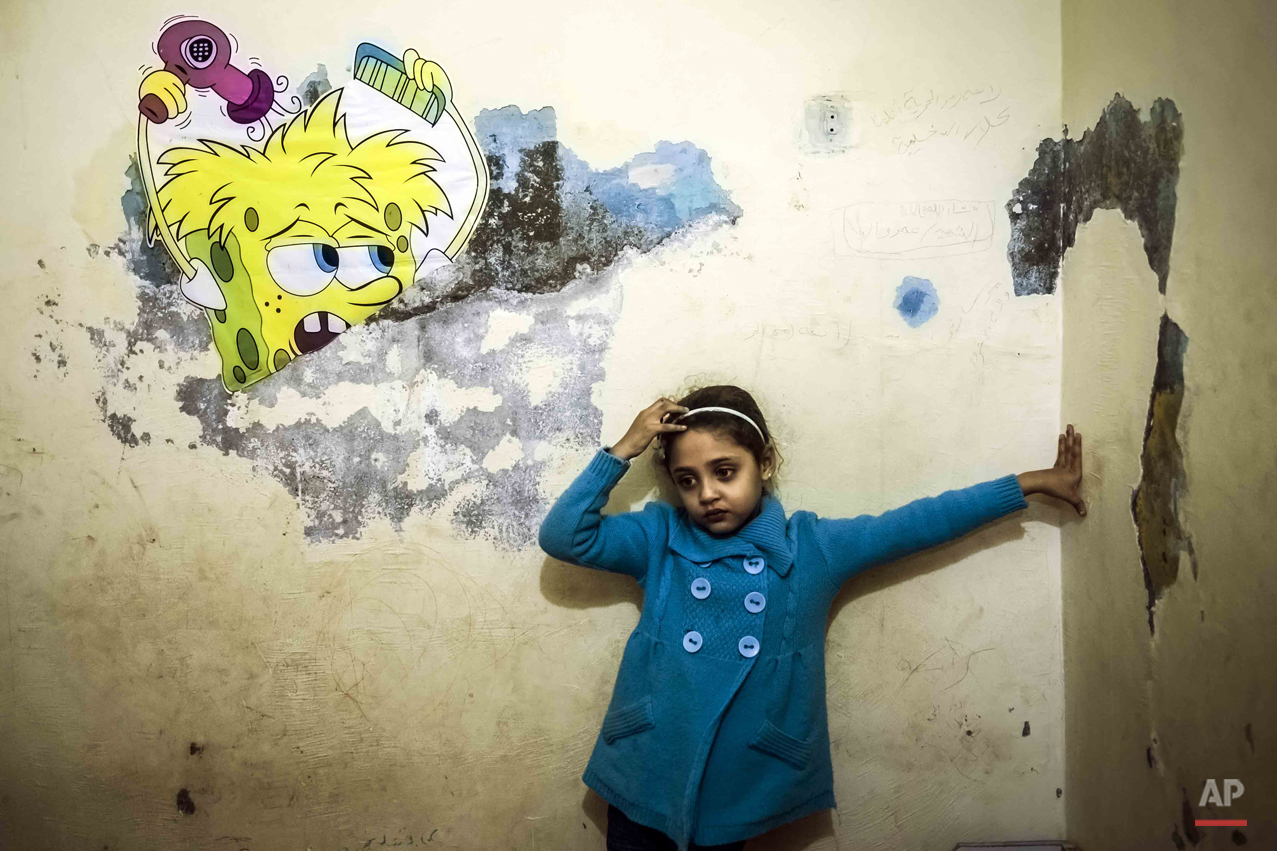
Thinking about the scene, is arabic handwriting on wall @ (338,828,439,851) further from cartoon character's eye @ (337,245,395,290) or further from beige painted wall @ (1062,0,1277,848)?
beige painted wall @ (1062,0,1277,848)

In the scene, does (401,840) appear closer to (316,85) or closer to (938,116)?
(316,85)

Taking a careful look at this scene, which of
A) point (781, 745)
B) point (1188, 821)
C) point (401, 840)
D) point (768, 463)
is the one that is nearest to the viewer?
point (1188, 821)

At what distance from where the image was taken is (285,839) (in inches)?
70.1

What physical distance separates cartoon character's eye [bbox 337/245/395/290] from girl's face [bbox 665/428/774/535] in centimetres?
68

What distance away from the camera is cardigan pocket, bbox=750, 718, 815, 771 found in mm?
1508

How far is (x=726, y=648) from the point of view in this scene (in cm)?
153

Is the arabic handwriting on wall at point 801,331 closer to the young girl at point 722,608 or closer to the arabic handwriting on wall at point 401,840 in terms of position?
the young girl at point 722,608

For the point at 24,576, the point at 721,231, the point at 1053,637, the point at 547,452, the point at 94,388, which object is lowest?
the point at 1053,637

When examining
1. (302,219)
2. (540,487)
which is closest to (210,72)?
(302,219)

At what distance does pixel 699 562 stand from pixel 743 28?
41.0 inches

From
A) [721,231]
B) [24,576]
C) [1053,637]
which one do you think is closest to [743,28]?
[721,231]

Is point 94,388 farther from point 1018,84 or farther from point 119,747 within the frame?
point 1018,84

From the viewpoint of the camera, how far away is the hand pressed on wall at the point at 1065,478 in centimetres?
159

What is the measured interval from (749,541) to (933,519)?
34 cm
